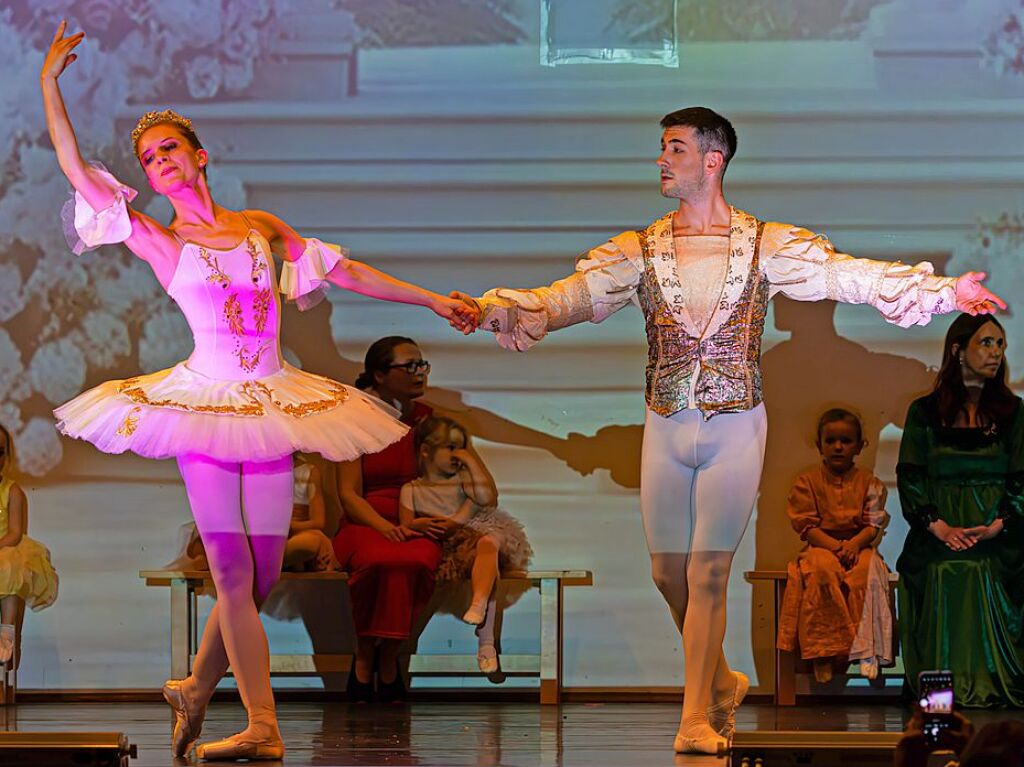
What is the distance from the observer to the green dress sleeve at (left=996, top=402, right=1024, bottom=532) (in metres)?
6.49

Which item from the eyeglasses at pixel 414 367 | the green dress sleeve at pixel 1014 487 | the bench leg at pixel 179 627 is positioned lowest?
the bench leg at pixel 179 627

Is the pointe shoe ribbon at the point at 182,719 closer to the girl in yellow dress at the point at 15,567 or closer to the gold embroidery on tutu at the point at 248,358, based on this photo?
the gold embroidery on tutu at the point at 248,358

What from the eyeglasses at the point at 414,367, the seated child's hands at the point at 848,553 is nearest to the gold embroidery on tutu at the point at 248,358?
the eyeglasses at the point at 414,367

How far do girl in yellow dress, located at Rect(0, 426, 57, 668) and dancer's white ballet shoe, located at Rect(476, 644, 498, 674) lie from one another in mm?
1978

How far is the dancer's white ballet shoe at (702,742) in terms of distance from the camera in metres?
4.57

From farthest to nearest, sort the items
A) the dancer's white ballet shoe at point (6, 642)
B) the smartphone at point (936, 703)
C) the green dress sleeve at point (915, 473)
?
the dancer's white ballet shoe at point (6, 642)
the green dress sleeve at point (915, 473)
the smartphone at point (936, 703)

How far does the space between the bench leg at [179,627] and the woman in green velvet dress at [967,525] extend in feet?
9.64

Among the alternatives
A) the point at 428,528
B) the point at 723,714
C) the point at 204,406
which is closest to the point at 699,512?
the point at 723,714

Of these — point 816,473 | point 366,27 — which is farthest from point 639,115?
point 816,473

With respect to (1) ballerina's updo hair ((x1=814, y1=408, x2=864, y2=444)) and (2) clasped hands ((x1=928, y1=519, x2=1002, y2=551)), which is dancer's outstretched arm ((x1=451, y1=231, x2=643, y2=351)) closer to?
(2) clasped hands ((x1=928, y1=519, x2=1002, y2=551))

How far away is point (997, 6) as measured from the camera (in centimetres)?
727

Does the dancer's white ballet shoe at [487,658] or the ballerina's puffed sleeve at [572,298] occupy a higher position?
the ballerina's puffed sleeve at [572,298]

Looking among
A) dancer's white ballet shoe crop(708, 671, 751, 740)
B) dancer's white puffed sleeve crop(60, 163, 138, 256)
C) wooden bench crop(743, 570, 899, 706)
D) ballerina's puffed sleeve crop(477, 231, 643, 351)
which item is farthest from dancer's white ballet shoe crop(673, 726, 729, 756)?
wooden bench crop(743, 570, 899, 706)

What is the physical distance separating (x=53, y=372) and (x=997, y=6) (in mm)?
4540
